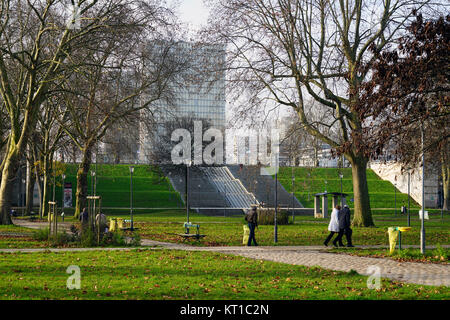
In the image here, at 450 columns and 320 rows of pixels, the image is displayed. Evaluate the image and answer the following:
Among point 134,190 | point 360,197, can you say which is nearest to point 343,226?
point 360,197

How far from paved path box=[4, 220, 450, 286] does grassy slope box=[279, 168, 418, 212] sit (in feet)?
123

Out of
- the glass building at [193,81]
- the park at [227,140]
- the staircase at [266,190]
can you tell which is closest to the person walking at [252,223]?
the park at [227,140]

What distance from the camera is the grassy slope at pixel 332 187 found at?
65.6 meters

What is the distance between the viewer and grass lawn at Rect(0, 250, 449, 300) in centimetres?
1000

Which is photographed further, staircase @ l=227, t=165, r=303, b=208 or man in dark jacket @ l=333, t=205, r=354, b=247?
staircase @ l=227, t=165, r=303, b=208

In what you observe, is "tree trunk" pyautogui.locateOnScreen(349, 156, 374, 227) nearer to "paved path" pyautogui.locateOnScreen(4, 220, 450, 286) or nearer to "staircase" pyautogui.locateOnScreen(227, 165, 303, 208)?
"paved path" pyautogui.locateOnScreen(4, 220, 450, 286)

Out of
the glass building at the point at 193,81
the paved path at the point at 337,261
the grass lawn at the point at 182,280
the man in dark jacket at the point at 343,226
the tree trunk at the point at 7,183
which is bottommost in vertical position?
the paved path at the point at 337,261

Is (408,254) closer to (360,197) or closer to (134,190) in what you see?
(360,197)

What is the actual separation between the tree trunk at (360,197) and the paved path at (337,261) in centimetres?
1169
